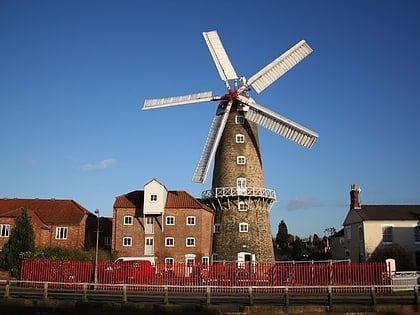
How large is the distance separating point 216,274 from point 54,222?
83.7 feet

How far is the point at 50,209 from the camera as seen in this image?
51.8 metres

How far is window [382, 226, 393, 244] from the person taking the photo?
48.1 metres

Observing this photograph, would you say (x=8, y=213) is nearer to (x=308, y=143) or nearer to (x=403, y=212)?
(x=308, y=143)

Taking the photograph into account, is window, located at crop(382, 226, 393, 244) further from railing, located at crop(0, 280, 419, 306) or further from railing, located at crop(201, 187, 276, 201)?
railing, located at crop(0, 280, 419, 306)

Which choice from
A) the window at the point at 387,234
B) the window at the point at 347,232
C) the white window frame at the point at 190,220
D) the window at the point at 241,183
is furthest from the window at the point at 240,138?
the window at the point at 347,232

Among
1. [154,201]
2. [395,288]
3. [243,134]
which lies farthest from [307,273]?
[154,201]

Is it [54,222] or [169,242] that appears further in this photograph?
[54,222]

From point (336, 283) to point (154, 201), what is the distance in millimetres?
21270

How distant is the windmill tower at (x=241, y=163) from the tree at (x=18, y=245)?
45.9 ft

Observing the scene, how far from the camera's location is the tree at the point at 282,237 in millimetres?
94494

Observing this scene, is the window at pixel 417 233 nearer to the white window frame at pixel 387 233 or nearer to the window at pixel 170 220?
the white window frame at pixel 387 233

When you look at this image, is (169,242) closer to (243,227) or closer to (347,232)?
(243,227)

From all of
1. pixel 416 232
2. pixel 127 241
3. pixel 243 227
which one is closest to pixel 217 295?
pixel 243 227

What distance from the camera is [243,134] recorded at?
143 feet
